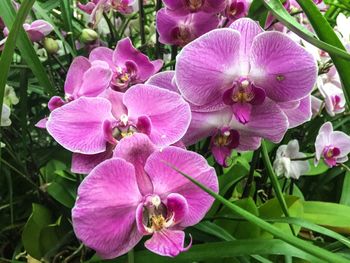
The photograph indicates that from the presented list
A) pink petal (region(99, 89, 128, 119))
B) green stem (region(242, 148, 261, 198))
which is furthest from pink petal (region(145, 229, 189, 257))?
green stem (region(242, 148, 261, 198))

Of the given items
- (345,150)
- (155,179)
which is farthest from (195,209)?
(345,150)

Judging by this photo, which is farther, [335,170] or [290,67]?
[335,170]

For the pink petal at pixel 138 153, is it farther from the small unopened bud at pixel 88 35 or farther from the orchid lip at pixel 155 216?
the small unopened bud at pixel 88 35

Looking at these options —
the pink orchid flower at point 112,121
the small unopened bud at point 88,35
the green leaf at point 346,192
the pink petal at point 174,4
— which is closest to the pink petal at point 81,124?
the pink orchid flower at point 112,121

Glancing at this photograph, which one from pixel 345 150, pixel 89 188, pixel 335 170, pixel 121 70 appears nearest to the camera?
pixel 89 188

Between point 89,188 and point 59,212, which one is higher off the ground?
point 89,188

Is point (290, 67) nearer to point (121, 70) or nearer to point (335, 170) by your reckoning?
point (121, 70)

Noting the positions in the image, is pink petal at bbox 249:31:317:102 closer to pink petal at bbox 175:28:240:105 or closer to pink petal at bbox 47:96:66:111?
pink petal at bbox 175:28:240:105
